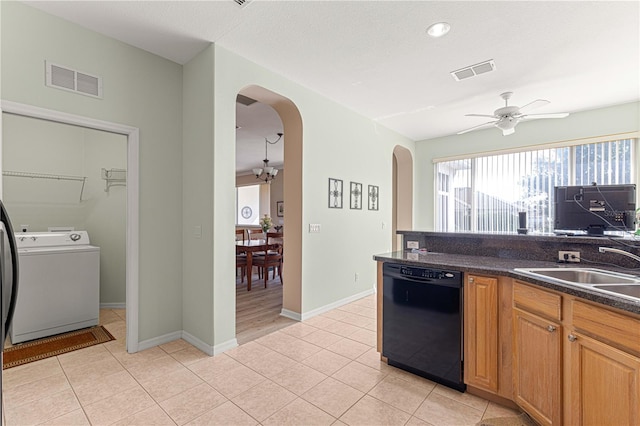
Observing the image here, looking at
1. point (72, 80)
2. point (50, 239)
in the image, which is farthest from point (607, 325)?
point (50, 239)

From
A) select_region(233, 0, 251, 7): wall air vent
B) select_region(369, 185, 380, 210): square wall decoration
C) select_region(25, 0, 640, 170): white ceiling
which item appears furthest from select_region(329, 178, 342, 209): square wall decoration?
select_region(233, 0, 251, 7): wall air vent

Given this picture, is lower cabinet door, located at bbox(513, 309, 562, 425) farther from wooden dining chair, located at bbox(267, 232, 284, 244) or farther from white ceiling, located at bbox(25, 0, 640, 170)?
wooden dining chair, located at bbox(267, 232, 284, 244)

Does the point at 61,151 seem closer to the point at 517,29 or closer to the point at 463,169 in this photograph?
the point at 517,29

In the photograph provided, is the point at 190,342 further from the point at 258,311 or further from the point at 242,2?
the point at 242,2

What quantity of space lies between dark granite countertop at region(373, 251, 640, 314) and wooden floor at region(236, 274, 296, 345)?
1.62 m

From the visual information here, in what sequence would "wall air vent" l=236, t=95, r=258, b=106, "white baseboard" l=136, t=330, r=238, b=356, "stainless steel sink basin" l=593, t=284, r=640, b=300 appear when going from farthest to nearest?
"wall air vent" l=236, t=95, r=258, b=106, "white baseboard" l=136, t=330, r=238, b=356, "stainless steel sink basin" l=593, t=284, r=640, b=300

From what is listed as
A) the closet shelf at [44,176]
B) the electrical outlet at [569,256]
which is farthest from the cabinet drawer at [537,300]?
the closet shelf at [44,176]

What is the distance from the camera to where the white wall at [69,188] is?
3438mm

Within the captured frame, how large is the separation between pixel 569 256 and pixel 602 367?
104 cm

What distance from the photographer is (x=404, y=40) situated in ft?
8.79

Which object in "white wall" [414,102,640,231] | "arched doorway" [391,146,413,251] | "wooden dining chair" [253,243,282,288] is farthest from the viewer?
"arched doorway" [391,146,413,251]

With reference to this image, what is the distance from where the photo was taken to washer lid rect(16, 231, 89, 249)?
303 centimetres

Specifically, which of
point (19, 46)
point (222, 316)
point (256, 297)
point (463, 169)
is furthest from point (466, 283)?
point (463, 169)

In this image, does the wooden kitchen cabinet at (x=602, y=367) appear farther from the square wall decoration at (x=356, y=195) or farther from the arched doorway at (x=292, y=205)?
the square wall decoration at (x=356, y=195)
